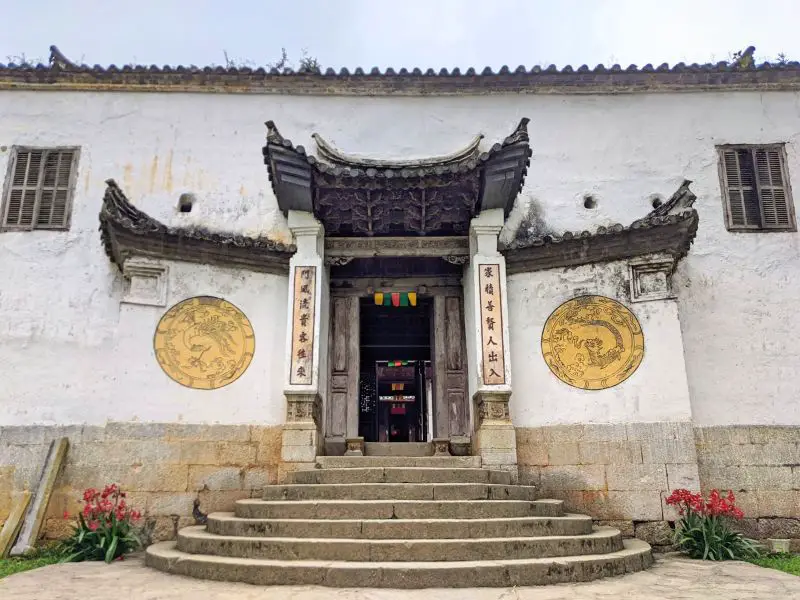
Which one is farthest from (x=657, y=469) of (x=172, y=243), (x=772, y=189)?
(x=172, y=243)

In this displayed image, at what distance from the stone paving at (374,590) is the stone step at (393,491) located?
1576 millimetres

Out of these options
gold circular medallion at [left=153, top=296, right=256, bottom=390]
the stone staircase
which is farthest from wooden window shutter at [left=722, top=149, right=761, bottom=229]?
gold circular medallion at [left=153, top=296, right=256, bottom=390]

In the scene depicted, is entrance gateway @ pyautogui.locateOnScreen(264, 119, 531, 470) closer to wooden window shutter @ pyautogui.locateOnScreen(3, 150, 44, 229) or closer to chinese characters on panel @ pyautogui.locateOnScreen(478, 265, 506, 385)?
chinese characters on panel @ pyautogui.locateOnScreen(478, 265, 506, 385)

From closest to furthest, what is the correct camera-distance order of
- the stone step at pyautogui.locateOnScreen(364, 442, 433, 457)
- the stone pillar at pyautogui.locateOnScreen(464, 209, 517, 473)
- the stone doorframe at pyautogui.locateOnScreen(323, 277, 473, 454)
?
the stone pillar at pyautogui.locateOnScreen(464, 209, 517, 473) → the stone step at pyautogui.locateOnScreen(364, 442, 433, 457) → the stone doorframe at pyautogui.locateOnScreen(323, 277, 473, 454)

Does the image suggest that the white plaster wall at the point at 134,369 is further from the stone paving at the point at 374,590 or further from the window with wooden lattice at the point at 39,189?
the stone paving at the point at 374,590

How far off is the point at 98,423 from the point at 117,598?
14.7ft

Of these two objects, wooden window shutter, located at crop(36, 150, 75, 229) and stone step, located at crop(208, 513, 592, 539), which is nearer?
stone step, located at crop(208, 513, 592, 539)

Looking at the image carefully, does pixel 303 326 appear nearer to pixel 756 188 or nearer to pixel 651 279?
pixel 651 279

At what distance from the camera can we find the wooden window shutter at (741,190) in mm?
10047

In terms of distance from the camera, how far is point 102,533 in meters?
7.22

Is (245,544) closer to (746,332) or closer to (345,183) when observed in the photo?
(345,183)

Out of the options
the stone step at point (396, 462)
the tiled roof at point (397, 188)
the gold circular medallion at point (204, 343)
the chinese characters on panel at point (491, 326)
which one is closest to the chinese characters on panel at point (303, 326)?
the gold circular medallion at point (204, 343)

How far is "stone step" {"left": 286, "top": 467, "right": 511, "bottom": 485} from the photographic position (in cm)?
753

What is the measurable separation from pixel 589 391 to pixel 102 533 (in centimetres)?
617
